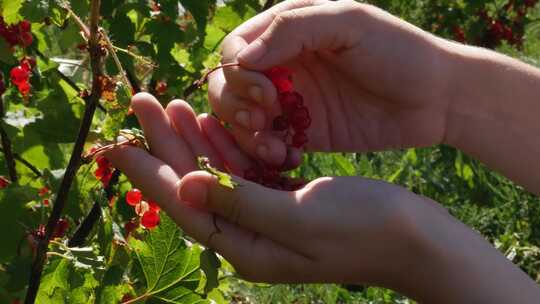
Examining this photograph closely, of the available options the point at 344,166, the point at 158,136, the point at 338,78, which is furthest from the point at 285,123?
the point at 344,166

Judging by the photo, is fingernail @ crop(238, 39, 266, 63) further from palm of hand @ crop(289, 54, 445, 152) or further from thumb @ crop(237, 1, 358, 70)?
palm of hand @ crop(289, 54, 445, 152)

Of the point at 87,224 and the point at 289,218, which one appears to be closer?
the point at 289,218

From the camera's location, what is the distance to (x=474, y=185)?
4.12 metres

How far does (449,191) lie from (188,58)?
2004mm

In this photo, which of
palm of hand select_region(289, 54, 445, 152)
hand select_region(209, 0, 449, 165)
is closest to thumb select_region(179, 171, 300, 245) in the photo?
hand select_region(209, 0, 449, 165)

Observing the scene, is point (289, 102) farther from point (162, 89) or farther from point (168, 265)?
point (162, 89)

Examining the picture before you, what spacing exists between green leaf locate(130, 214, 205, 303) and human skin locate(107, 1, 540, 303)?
0.03 meters

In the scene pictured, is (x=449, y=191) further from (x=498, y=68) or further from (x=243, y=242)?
(x=243, y=242)

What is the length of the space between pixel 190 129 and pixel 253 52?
0.19 meters

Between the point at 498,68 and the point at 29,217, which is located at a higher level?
the point at 498,68

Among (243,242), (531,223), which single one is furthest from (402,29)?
(531,223)

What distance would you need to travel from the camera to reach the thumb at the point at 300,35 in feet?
5.04

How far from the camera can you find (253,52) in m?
1.53

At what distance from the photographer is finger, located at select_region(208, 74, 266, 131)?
161cm
